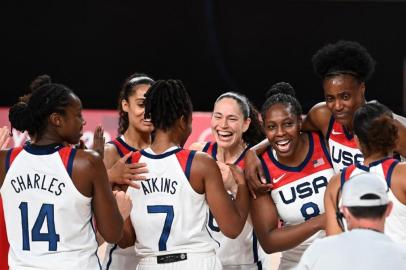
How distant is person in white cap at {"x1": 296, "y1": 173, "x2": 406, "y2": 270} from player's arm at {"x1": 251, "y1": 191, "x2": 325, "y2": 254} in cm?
142

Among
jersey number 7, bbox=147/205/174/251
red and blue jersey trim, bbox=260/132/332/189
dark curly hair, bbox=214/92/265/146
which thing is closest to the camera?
jersey number 7, bbox=147/205/174/251

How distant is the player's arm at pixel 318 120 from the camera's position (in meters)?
4.82

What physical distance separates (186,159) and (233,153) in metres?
1.03

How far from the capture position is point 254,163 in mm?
4582

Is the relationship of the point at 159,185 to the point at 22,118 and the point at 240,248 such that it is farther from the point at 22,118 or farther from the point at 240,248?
the point at 240,248

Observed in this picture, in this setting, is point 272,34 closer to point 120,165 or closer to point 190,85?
point 190,85

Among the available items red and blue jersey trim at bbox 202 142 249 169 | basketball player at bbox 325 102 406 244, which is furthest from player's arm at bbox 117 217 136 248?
basketball player at bbox 325 102 406 244

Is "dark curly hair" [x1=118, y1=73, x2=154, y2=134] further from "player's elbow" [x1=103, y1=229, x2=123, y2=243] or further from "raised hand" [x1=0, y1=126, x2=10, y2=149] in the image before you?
"player's elbow" [x1=103, y1=229, x2=123, y2=243]

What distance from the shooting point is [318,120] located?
191 inches

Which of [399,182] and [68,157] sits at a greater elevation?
[68,157]

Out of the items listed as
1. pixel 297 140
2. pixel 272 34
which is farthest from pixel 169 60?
pixel 297 140

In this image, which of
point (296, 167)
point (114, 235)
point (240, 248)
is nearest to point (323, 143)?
point (296, 167)

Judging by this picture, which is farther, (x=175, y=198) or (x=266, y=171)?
(x=266, y=171)

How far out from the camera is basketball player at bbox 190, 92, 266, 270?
15.7 feet
